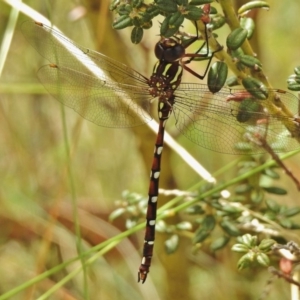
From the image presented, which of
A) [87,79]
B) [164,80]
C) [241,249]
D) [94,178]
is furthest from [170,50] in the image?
[94,178]

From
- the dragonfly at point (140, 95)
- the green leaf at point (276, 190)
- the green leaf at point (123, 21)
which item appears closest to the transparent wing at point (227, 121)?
the dragonfly at point (140, 95)

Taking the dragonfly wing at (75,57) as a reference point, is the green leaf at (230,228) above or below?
below

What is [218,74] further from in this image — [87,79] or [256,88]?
[87,79]

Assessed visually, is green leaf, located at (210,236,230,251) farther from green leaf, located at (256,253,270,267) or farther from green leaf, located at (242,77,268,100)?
green leaf, located at (242,77,268,100)

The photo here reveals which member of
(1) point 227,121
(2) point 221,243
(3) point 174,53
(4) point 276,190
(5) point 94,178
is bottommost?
(5) point 94,178

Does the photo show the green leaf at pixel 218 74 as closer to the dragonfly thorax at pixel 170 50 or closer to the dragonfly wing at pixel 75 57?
the dragonfly thorax at pixel 170 50
